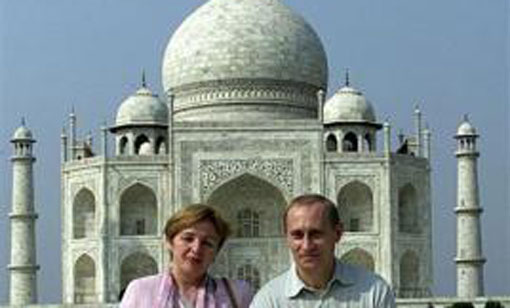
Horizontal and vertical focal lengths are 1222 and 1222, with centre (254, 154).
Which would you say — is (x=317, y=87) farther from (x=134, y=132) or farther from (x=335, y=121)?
(x=134, y=132)

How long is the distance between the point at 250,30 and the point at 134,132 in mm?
3642

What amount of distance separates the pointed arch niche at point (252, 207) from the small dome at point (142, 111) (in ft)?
8.18

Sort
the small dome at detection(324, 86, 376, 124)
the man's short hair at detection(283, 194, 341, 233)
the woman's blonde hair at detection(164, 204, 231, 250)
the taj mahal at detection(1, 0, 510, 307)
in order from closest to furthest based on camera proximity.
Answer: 1. the man's short hair at detection(283, 194, 341, 233)
2. the woman's blonde hair at detection(164, 204, 231, 250)
3. the taj mahal at detection(1, 0, 510, 307)
4. the small dome at detection(324, 86, 376, 124)

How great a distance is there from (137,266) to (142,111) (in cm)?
384

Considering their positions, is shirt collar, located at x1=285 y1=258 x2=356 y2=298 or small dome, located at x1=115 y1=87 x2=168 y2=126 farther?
small dome, located at x1=115 y1=87 x2=168 y2=126

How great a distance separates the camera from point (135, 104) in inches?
1081

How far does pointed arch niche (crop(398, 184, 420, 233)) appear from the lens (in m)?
26.0

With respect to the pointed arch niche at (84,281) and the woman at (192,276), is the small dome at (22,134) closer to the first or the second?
the pointed arch niche at (84,281)

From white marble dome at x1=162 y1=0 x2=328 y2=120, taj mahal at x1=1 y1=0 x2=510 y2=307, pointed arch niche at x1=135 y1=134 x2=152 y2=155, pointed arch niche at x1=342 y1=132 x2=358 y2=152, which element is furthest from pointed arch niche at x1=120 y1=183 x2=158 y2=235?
pointed arch niche at x1=342 y1=132 x2=358 y2=152

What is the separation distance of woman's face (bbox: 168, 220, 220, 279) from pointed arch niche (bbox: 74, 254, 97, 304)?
22.8 m

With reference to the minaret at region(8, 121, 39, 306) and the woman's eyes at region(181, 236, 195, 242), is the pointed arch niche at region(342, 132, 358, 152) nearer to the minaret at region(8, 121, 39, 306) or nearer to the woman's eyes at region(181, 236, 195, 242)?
the minaret at region(8, 121, 39, 306)

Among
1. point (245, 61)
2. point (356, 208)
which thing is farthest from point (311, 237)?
point (245, 61)

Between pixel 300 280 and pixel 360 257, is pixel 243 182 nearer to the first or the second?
pixel 360 257

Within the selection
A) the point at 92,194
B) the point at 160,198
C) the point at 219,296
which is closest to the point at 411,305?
the point at 160,198
